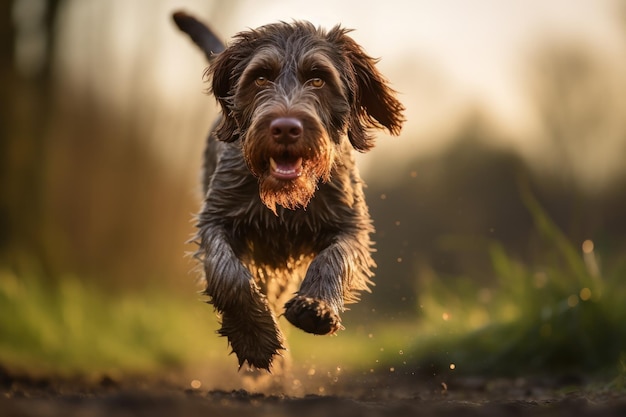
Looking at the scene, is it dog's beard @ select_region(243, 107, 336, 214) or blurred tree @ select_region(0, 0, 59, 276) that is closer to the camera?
dog's beard @ select_region(243, 107, 336, 214)

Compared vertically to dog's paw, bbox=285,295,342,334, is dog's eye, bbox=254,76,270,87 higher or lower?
higher

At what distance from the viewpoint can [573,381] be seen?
5188mm

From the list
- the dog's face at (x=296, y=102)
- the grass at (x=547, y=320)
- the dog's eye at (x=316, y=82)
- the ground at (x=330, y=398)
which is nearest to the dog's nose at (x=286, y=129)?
the dog's face at (x=296, y=102)

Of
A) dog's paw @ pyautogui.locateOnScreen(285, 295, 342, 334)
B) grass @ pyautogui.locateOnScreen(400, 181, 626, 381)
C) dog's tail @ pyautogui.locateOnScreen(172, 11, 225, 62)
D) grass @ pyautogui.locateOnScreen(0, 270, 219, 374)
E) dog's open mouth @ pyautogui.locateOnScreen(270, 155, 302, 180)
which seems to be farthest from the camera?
grass @ pyautogui.locateOnScreen(0, 270, 219, 374)

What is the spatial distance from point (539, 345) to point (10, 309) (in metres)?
4.52

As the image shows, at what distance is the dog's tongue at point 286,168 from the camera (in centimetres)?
394

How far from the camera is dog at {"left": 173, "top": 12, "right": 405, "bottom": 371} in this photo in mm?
3883

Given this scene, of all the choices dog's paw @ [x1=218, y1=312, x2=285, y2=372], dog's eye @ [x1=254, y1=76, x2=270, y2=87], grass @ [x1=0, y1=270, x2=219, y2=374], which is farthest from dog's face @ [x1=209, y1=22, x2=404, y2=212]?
grass @ [x1=0, y1=270, x2=219, y2=374]

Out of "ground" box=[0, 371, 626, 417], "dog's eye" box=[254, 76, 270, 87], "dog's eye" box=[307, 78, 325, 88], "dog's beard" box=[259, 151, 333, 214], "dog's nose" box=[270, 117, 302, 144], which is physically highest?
"dog's eye" box=[254, 76, 270, 87]

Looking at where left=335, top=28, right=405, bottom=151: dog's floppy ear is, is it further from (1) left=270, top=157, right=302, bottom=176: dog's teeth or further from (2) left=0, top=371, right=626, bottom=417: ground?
(2) left=0, top=371, right=626, bottom=417: ground

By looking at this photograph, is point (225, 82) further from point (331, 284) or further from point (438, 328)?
point (438, 328)

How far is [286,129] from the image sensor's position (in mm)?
3752

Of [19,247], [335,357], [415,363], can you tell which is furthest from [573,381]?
[19,247]

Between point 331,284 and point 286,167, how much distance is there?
25.2 inches
